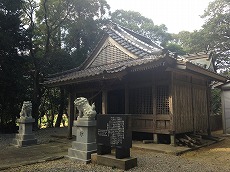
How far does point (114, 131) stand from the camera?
6703mm

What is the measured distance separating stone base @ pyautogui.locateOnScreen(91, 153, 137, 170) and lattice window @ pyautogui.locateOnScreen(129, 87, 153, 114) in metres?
4.44

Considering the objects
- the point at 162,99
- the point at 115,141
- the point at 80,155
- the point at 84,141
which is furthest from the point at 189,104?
the point at 80,155

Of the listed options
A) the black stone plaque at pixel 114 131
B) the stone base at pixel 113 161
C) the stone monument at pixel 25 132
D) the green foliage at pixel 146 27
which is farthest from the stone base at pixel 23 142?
the green foliage at pixel 146 27

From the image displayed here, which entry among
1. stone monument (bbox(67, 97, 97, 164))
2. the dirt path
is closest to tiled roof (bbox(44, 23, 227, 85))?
stone monument (bbox(67, 97, 97, 164))

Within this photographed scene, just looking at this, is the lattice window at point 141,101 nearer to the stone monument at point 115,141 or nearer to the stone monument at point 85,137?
the stone monument at point 85,137

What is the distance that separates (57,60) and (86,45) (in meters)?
5.42

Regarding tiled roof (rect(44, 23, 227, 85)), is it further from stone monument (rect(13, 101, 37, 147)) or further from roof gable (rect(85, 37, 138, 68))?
stone monument (rect(13, 101, 37, 147))

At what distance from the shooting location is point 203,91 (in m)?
12.3

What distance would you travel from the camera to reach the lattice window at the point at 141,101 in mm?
10913

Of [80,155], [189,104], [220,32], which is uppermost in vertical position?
[220,32]

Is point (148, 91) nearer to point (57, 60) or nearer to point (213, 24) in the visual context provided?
point (57, 60)

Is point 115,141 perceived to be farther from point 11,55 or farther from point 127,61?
point 11,55

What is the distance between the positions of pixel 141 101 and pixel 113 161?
5.02m

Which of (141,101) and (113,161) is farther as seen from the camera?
(141,101)
